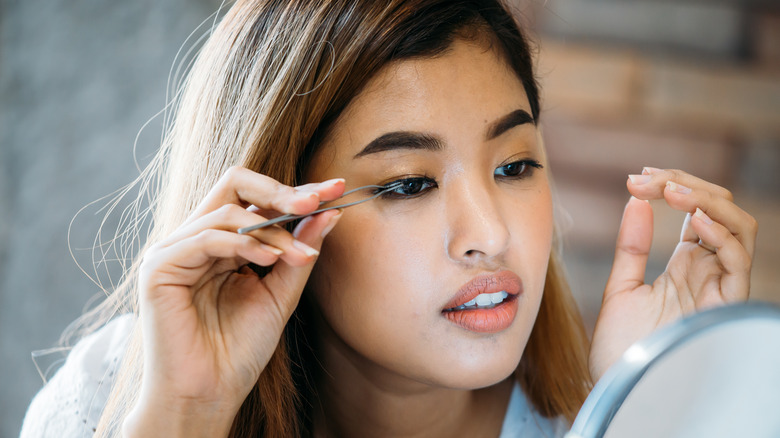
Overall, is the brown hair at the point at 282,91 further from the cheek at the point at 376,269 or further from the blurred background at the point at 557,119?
the blurred background at the point at 557,119

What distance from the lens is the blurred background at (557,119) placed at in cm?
154

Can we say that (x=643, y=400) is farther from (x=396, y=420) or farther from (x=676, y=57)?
(x=676, y=57)

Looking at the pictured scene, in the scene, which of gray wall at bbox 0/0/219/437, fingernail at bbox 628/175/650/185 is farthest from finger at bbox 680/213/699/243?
gray wall at bbox 0/0/219/437

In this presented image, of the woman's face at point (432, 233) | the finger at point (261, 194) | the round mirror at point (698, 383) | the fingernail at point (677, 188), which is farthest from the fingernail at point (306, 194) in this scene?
the fingernail at point (677, 188)

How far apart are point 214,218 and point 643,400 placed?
0.43 m

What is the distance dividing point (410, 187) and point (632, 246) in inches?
13.7

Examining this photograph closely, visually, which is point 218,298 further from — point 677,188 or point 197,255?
point 677,188

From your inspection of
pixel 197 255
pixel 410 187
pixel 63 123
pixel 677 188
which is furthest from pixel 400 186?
pixel 63 123

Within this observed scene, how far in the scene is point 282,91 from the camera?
79 centimetres

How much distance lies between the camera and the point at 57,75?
154 centimetres

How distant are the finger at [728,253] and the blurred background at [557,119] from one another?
0.74 meters

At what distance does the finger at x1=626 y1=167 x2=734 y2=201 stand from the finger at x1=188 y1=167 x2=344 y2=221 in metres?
0.39

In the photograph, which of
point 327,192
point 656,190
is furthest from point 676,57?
point 327,192

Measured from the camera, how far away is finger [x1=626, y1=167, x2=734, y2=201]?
0.83 metres
